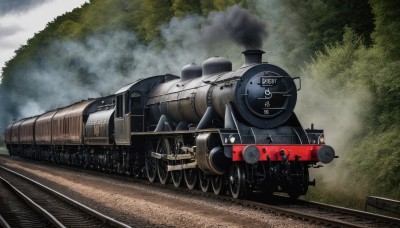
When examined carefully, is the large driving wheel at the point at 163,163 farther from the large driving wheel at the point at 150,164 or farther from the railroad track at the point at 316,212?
the railroad track at the point at 316,212

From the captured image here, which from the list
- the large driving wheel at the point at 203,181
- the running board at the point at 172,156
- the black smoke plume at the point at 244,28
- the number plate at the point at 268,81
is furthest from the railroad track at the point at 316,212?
the black smoke plume at the point at 244,28

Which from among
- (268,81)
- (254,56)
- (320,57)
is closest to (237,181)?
(268,81)

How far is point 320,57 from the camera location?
23.7m

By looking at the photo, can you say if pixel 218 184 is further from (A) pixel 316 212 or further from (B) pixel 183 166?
(A) pixel 316 212

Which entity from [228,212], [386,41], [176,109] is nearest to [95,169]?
[176,109]

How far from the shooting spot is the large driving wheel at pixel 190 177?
16953mm

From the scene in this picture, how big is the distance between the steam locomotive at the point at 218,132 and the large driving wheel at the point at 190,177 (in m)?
0.03

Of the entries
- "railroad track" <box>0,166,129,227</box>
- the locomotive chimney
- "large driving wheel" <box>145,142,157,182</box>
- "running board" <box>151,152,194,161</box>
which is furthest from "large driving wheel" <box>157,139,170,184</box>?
the locomotive chimney

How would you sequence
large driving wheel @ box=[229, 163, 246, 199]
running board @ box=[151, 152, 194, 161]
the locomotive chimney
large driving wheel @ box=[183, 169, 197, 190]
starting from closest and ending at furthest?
large driving wheel @ box=[229, 163, 246, 199] < the locomotive chimney < running board @ box=[151, 152, 194, 161] < large driving wheel @ box=[183, 169, 197, 190]

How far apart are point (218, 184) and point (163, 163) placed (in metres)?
4.13

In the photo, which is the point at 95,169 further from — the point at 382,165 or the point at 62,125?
the point at 382,165

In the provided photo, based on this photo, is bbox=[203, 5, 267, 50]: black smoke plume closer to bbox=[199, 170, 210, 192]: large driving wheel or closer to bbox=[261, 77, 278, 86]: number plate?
bbox=[261, 77, 278, 86]: number plate

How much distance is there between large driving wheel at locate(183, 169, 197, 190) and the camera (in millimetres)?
16953

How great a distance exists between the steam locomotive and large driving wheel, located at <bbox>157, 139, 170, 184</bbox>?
1.2 inches
